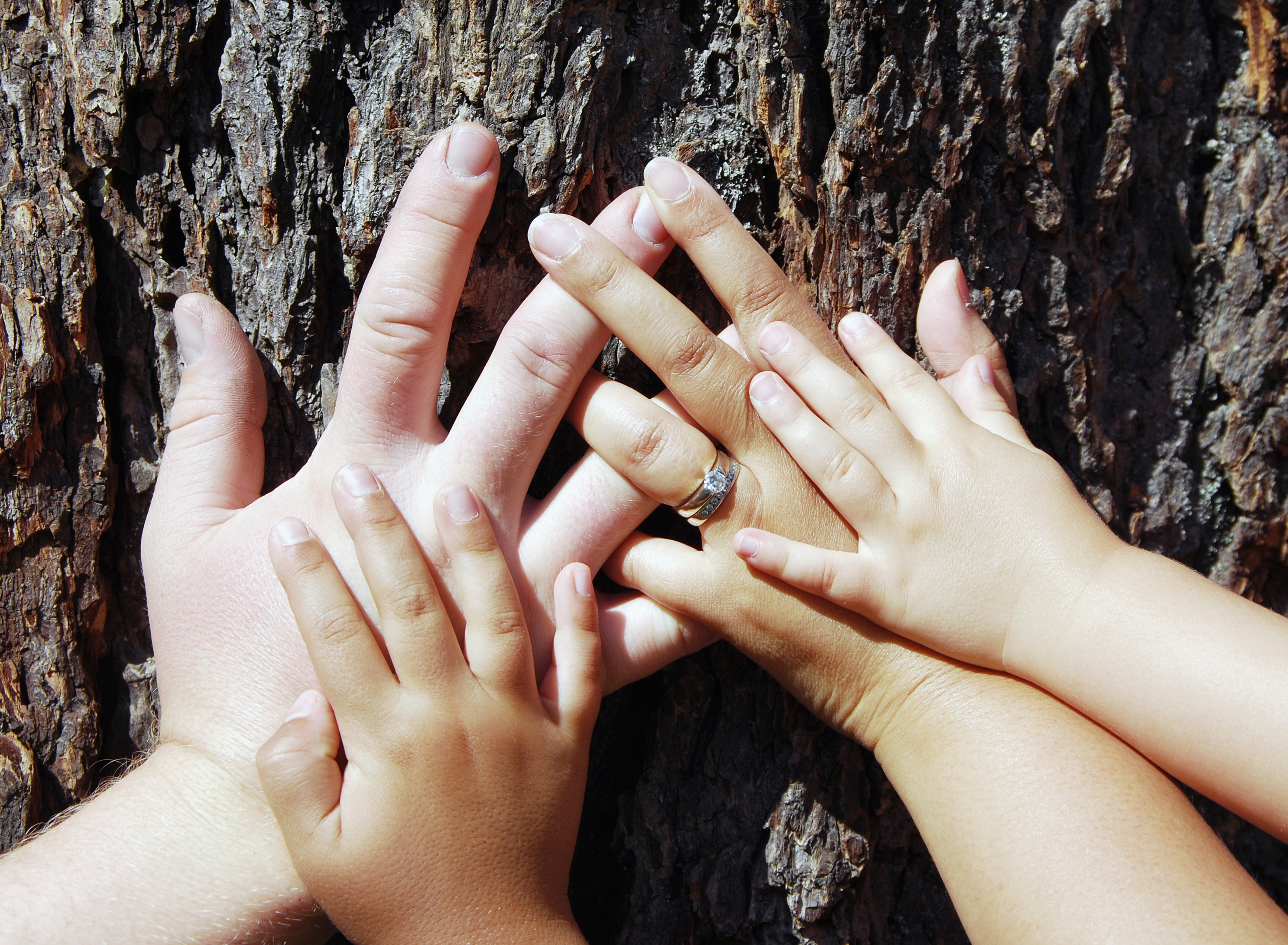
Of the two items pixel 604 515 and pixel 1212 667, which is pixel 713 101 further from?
pixel 1212 667

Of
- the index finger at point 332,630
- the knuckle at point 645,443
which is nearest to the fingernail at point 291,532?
the index finger at point 332,630

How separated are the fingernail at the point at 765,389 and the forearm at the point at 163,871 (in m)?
1.10

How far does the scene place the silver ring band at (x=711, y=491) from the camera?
1439mm

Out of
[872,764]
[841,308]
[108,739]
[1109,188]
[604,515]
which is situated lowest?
[108,739]

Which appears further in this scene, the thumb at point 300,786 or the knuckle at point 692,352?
the knuckle at point 692,352

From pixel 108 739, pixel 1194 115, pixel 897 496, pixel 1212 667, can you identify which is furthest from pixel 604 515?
pixel 1194 115

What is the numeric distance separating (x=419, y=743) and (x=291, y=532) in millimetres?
409

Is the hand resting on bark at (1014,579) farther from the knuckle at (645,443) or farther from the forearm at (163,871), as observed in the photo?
the forearm at (163,871)

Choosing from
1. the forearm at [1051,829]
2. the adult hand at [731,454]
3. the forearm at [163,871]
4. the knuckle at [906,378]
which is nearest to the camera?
the forearm at [1051,829]

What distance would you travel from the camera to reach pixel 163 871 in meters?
1.35

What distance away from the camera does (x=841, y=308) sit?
1591 millimetres

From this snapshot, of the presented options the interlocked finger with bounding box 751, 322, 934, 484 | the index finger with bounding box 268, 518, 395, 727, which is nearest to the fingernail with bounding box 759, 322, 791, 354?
the interlocked finger with bounding box 751, 322, 934, 484

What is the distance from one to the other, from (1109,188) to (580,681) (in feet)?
4.57

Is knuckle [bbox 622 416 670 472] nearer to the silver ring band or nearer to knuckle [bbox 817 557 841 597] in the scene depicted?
the silver ring band
